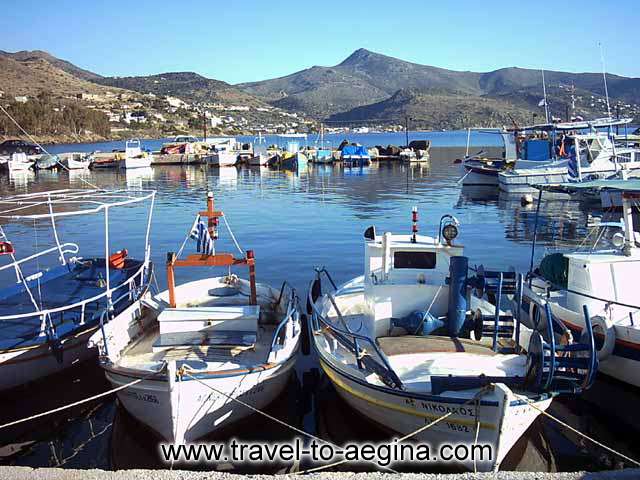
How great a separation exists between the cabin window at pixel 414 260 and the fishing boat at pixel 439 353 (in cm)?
2

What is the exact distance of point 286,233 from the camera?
94.7 ft

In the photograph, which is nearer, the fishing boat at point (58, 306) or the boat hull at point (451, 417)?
the boat hull at point (451, 417)

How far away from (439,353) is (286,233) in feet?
62.4

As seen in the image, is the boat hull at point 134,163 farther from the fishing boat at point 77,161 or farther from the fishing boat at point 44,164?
the fishing boat at point 44,164

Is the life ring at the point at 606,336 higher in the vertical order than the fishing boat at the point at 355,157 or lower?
lower

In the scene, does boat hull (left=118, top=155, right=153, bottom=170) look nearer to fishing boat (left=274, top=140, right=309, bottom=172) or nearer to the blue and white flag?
fishing boat (left=274, top=140, right=309, bottom=172)

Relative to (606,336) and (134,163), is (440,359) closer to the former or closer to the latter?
(606,336)

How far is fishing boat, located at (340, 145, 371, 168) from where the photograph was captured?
73312mm

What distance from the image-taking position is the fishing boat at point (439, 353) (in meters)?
8.65

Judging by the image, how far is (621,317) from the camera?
39.7 ft

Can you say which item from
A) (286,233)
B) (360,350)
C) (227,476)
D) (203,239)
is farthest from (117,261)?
(227,476)

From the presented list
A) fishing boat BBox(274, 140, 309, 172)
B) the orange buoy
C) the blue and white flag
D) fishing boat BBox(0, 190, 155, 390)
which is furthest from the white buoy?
fishing boat BBox(274, 140, 309, 172)

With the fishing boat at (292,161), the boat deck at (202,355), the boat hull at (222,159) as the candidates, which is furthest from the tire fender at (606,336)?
the boat hull at (222,159)

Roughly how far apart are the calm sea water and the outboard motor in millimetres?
2204
